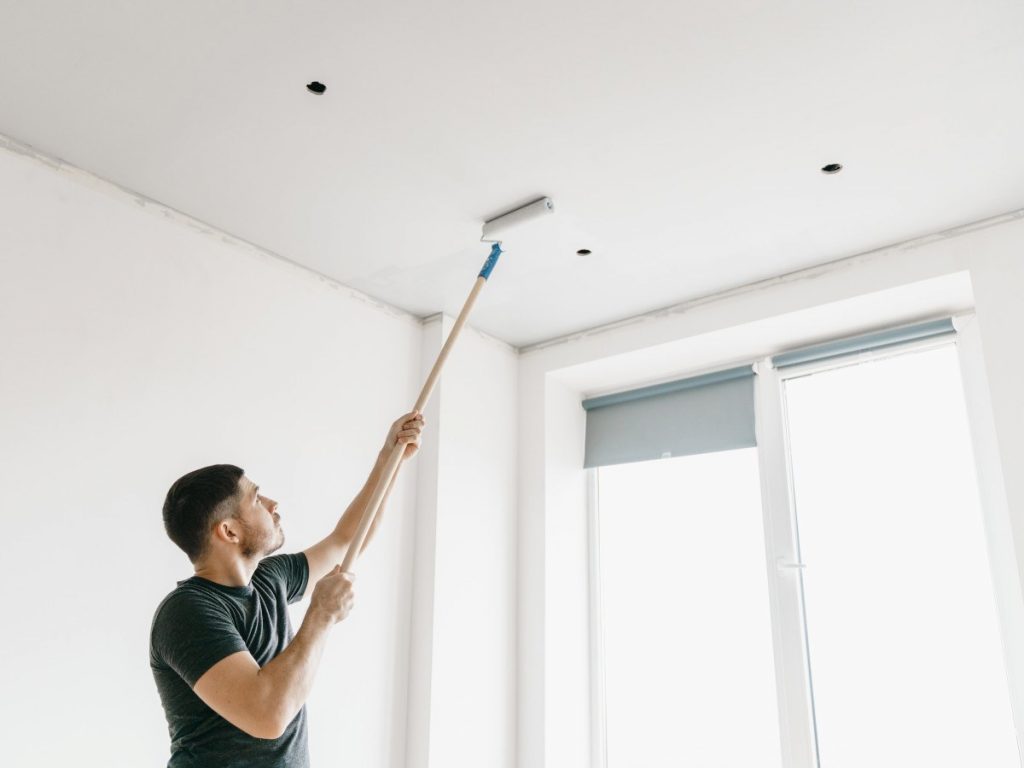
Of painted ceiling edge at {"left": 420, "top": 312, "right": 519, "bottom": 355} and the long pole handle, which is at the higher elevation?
painted ceiling edge at {"left": 420, "top": 312, "right": 519, "bottom": 355}

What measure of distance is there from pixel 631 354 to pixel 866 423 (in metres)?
0.85

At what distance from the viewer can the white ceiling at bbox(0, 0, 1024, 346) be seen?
1565 millimetres

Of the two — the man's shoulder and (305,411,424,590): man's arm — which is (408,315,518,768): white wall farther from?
the man's shoulder

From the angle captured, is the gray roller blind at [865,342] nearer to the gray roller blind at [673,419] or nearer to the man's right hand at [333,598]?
the gray roller blind at [673,419]

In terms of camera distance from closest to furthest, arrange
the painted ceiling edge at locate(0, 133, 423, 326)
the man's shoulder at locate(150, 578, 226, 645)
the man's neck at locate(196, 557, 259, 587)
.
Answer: the man's shoulder at locate(150, 578, 226, 645) < the man's neck at locate(196, 557, 259, 587) < the painted ceiling edge at locate(0, 133, 423, 326)

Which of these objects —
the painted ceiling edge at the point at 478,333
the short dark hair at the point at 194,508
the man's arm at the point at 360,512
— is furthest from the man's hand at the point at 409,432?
the painted ceiling edge at the point at 478,333

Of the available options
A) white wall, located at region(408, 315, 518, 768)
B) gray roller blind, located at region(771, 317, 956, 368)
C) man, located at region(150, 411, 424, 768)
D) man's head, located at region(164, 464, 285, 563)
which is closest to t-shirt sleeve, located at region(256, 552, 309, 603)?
man, located at region(150, 411, 424, 768)

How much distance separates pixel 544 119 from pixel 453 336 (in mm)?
558

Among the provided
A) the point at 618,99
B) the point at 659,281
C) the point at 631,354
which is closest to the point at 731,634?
the point at 631,354

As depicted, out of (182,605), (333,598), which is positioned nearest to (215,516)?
(182,605)

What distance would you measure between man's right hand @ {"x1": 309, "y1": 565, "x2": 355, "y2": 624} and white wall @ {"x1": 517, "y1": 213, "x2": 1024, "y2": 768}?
1.61m

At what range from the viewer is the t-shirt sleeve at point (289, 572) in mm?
1704

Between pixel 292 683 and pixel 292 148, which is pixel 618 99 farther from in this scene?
pixel 292 683

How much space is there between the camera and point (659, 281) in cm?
267
